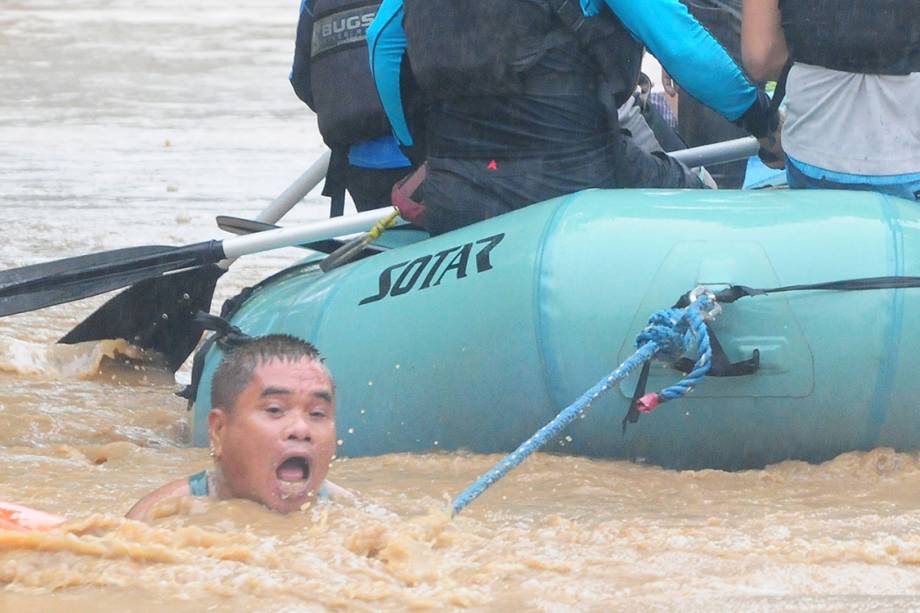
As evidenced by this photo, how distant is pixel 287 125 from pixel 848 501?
29.7 feet

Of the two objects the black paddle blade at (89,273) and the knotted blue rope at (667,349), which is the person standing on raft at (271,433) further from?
the black paddle blade at (89,273)

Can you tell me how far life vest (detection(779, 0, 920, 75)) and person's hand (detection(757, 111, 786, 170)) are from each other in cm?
42

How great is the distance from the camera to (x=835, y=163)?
15.0 ft

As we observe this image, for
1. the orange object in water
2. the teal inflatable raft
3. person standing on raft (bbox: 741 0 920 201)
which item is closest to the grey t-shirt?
person standing on raft (bbox: 741 0 920 201)

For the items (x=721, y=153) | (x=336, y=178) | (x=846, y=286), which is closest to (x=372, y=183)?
(x=336, y=178)

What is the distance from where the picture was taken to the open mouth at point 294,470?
3734 mm

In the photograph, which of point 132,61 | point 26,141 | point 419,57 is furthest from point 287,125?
point 419,57

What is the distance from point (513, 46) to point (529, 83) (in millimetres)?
127

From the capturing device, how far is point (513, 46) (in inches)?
183

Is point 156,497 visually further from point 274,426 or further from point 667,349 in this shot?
point 667,349

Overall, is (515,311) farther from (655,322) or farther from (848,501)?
(848,501)

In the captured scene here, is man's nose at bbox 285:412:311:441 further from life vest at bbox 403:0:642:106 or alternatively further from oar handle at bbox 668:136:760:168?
oar handle at bbox 668:136:760:168

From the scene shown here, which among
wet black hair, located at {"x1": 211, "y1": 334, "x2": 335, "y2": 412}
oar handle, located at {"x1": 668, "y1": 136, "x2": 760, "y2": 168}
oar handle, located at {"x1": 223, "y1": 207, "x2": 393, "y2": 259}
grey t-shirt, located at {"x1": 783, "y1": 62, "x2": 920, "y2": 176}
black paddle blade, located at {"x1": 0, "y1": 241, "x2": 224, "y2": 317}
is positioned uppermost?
grey t-shirt, located at {"x1": 783, "y1": 62, "x2": 920, "y2": 176}

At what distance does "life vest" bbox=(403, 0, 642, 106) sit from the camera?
464cm
